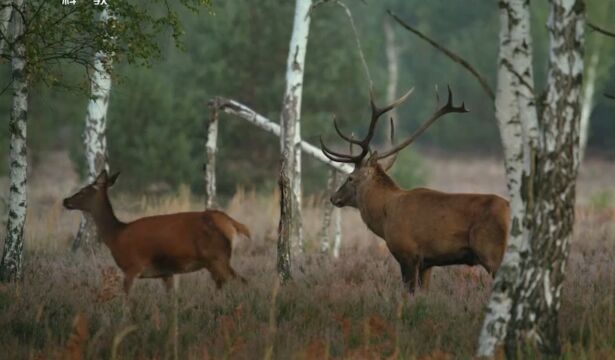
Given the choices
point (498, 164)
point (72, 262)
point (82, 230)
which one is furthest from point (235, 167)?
point (498, 164)

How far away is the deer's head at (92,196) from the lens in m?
Answer: 9.52

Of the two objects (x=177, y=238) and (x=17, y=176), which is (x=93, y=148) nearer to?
(x=17, y=176)

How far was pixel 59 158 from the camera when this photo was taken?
42.7 metres

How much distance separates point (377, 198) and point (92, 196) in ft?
9.41

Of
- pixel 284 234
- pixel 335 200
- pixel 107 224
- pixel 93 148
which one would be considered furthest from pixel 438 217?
pixel 93 148

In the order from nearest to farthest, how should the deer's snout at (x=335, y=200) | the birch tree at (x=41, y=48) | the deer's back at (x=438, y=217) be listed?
the deer's back at (x=438, y=217) → the birch tree at (x=41, y=48) → the deer's snout at (x=335, y=200)

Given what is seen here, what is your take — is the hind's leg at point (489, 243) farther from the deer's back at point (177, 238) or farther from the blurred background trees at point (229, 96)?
the blurred background trees at point (229, 96)

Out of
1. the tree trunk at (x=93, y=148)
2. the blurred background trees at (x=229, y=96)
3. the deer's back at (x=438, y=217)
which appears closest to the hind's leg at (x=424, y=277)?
the deer's back at (x=438, y=217)

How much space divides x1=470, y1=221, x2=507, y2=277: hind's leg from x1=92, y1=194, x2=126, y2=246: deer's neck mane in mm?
3264

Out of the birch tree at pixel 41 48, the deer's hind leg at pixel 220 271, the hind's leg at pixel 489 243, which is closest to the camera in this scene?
the hind's leg at pixel 489 243

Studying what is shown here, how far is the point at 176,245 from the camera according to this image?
8.78 meters

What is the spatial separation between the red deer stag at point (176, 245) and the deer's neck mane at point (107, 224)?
0.16ft

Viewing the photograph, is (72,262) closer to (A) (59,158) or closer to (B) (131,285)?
(B) (131,285)

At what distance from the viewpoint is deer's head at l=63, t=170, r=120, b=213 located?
9.52m
